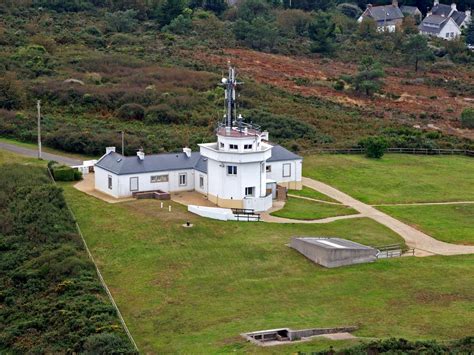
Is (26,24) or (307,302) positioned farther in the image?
(26,24)

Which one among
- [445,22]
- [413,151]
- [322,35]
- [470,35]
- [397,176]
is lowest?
[397,176]

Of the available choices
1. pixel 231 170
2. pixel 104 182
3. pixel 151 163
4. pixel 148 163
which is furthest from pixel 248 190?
pixel 104 182


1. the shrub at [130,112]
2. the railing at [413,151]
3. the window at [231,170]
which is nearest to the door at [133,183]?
the window at [231,170]

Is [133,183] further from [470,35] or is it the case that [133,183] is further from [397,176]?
[470,35]

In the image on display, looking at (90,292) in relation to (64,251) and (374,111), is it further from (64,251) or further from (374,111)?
(374,111)

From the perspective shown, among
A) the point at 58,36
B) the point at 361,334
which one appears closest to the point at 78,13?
the point at 58,36
